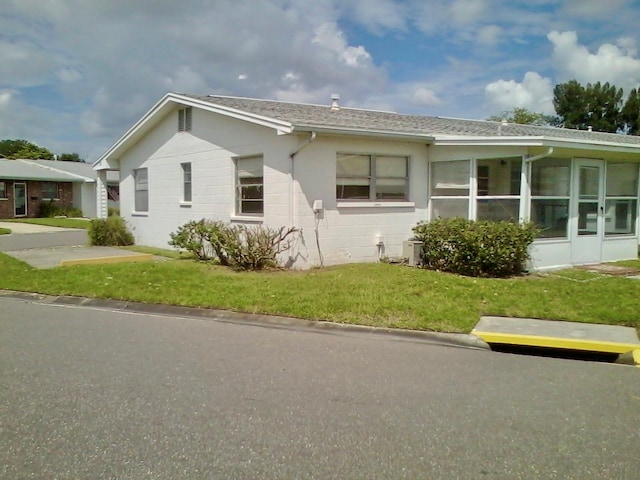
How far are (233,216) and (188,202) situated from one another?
268 cm

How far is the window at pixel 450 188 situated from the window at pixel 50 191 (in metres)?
30.5

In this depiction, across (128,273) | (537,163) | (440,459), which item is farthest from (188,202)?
(440,459)

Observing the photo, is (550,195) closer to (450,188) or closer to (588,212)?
(588,212)

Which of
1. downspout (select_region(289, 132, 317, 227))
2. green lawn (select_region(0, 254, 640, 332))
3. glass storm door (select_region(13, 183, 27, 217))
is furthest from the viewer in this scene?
glass storm door (select_region(13, 183, 27, 217))

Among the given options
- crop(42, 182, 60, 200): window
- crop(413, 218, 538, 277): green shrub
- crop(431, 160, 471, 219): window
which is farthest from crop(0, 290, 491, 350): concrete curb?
crop(42, 182, 60, 200): window

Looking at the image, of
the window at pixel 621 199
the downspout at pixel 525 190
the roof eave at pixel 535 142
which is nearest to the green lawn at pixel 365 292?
the downspout at pixel 525 190

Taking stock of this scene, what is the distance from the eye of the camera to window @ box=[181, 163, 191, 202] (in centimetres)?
1508

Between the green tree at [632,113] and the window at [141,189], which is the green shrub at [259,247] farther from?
the green tree at [632,113]

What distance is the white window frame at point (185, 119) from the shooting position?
14636 mm

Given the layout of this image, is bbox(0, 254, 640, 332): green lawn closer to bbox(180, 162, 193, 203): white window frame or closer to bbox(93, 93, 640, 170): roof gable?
bbox(93, 93, 640, 170): roof gable

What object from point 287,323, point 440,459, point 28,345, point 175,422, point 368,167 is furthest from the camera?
point 368,167

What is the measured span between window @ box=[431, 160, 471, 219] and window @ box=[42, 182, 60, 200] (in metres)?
30.5

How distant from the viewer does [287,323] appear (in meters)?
7.39

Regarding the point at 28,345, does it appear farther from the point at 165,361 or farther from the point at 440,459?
the point at 440,459
